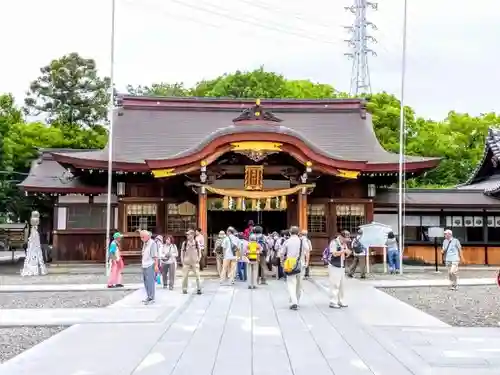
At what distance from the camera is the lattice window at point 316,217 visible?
22.9m

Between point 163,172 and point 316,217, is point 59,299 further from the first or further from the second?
point 316,217

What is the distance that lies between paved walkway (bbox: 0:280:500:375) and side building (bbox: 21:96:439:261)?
872 cm

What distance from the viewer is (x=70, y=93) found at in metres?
45.7

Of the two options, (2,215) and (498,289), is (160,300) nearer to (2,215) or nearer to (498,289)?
(498,289)

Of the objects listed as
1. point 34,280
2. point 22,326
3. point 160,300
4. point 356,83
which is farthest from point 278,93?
point 22,326

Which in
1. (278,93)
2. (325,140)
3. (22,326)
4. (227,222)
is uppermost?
(278,93)

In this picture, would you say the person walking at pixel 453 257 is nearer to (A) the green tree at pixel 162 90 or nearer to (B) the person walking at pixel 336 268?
(B) the person walking at pixel 336 268

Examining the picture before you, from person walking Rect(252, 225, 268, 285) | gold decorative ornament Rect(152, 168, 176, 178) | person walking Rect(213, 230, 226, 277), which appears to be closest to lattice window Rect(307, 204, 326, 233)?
gold decorative ornament Rect(152, 168, 176, 178)

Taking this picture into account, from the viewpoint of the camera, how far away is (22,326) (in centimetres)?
1016

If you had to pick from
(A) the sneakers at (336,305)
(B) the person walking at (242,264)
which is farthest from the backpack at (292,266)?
(B) the person walking at (242,264)

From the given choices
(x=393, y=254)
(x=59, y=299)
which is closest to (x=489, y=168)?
(x=393, y=254)

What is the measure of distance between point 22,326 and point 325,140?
17.5 meters

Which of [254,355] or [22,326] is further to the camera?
[22,326]

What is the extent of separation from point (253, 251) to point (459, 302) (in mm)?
4885
